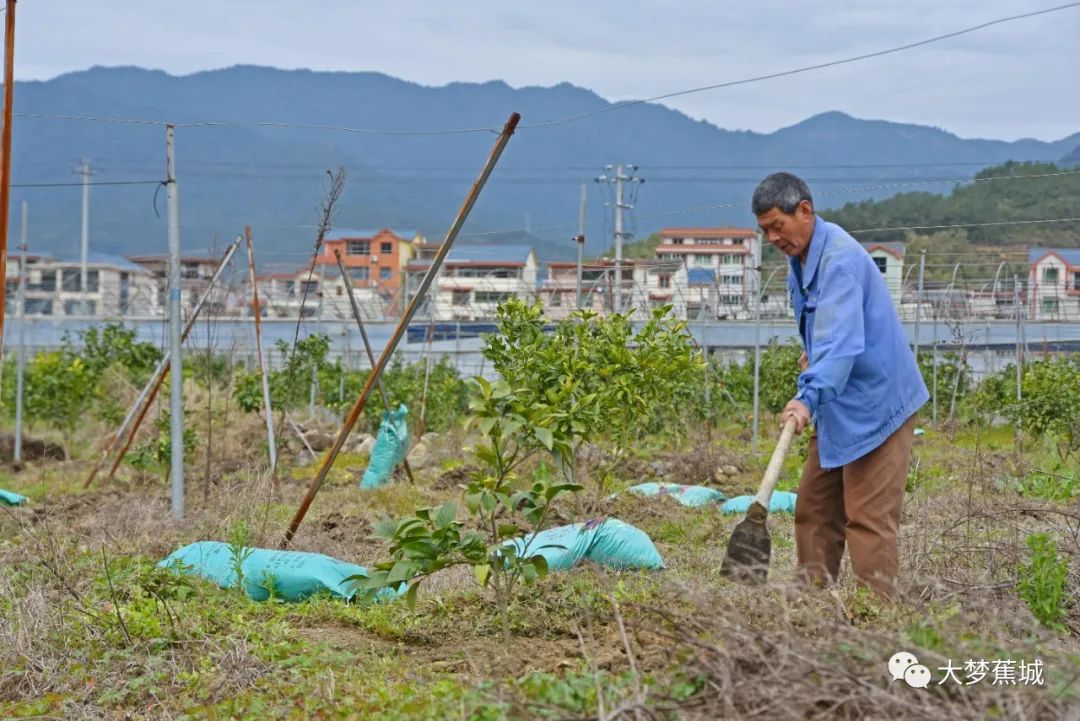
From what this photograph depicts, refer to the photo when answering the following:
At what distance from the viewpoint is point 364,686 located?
3.79 m

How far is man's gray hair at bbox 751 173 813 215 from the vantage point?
4.25 metres

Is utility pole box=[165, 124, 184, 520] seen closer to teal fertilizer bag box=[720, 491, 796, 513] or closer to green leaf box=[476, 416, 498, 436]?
teal fertilizer bag box=[720, 491, 796, 513]

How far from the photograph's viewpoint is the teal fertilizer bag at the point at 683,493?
8672 millimetres

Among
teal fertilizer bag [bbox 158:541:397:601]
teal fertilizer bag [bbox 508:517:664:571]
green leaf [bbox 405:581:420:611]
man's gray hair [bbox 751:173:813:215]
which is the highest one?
man's gray hair [bbox 751:173:813:215]

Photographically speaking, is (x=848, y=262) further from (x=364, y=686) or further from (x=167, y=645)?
(x=167, y=645)

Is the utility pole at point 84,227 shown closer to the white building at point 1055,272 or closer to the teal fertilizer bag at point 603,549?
the white building at point 1055,272

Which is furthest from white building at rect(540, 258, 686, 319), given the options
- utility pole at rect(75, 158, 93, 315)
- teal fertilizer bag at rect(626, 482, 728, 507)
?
utility pole at rect(75, 158, 93, 315)

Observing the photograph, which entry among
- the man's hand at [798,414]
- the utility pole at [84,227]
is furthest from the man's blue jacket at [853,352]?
the utility pole at [84,227]

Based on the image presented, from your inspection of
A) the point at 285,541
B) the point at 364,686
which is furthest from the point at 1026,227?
the point at 364,686

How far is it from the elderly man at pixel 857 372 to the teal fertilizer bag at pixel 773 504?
3.68 meters

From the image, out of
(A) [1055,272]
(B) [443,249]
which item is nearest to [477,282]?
(A) [1055,272]

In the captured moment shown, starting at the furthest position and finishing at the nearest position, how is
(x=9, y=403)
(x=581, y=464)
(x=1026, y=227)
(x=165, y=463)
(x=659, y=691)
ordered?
(x=1026, y=227) → (x=9, y=403) → (x=165, y=463) → (x=581, y=464) → (x=659, y=691)

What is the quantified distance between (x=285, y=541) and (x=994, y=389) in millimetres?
11660

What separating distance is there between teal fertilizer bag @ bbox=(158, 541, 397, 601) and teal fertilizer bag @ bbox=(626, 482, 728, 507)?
343 cm
